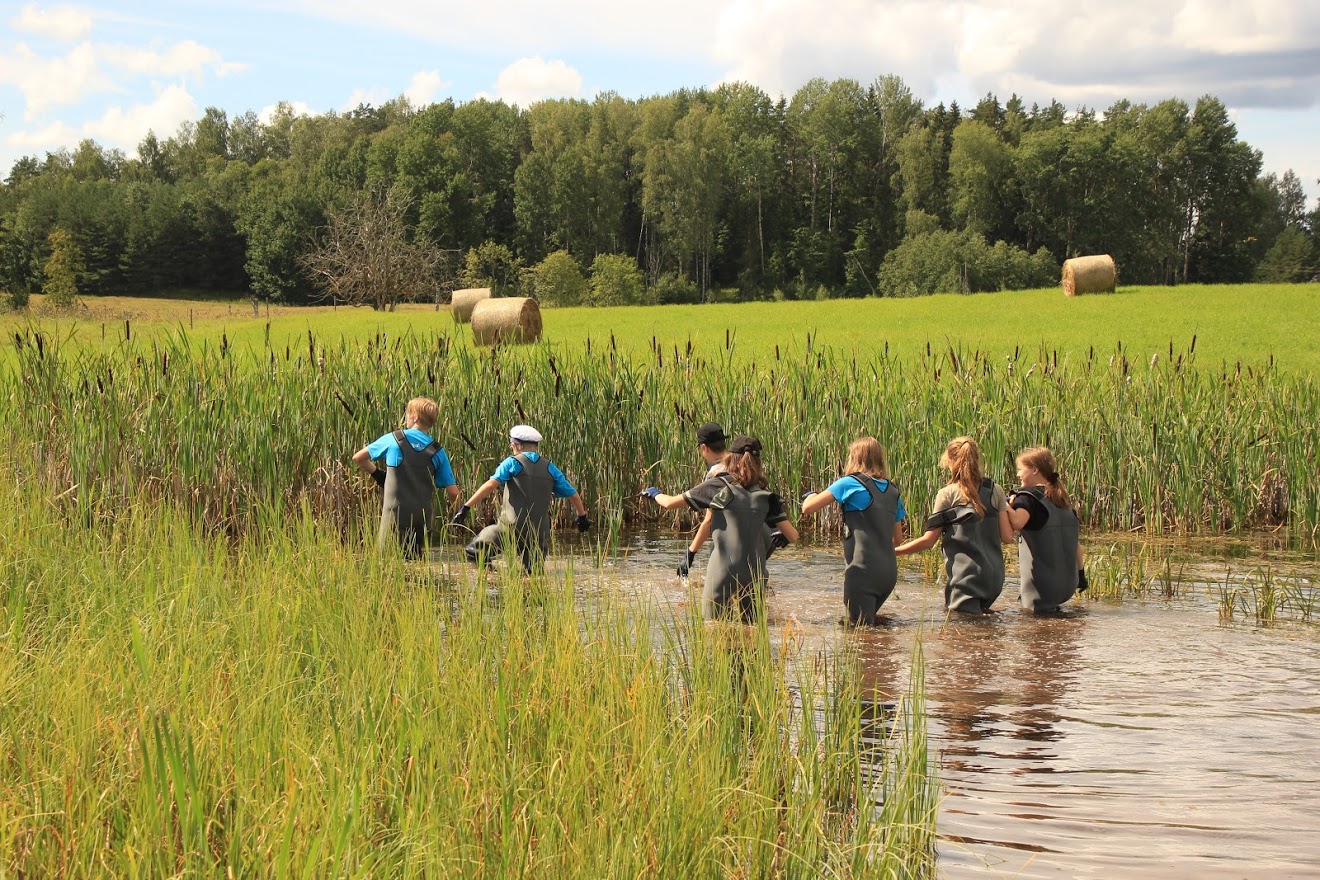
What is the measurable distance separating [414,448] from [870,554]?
142 inches

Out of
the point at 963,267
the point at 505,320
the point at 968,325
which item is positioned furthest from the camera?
the point at 963,267

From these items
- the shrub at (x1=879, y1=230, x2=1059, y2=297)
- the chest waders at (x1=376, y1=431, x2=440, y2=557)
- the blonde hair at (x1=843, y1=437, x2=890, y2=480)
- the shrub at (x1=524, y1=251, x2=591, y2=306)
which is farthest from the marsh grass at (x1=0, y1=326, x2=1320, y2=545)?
the shrub at (x1=879, y1=230, x2=1059, y2=297)

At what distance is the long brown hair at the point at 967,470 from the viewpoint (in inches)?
325

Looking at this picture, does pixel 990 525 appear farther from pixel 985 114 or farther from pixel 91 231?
pixel 985 114

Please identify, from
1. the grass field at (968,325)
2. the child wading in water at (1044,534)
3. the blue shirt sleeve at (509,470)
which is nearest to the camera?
the child wading in water at (1044,534)

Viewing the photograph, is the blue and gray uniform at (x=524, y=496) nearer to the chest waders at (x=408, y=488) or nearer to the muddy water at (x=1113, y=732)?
the chest waders at (x=408, y=488)

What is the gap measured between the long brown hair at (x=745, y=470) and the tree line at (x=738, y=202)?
6549 cm

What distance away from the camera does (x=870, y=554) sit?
8.02 metres

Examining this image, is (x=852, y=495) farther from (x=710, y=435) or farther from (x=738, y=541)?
(x=710, y=435)

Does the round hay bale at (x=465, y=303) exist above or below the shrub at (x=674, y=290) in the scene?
below

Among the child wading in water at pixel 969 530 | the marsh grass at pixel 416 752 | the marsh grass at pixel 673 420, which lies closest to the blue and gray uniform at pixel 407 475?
the marsh grass at pixel 673 420

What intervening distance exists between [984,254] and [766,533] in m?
71.2

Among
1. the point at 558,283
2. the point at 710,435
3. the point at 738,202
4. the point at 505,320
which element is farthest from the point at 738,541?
the point at 738,202

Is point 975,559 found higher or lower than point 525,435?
lower
